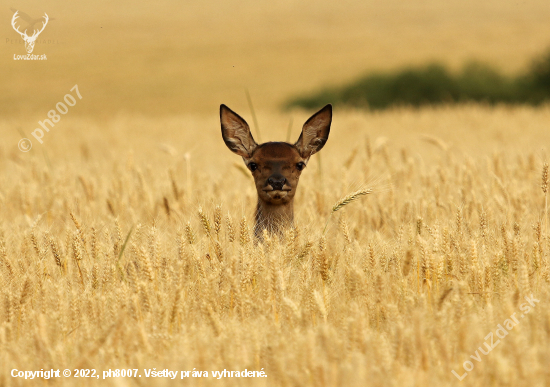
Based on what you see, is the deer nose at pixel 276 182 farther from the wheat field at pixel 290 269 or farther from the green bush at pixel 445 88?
the green bush at pixel 445 88

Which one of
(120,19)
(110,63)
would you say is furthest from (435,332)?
(120,19)

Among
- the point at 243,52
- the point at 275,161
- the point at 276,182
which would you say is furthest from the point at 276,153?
the point at 243,52

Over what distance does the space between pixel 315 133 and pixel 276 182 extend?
Answer: 740 mm

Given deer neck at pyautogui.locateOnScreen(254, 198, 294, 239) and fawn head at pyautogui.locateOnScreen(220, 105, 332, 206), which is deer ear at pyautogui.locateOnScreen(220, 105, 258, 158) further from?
deer neck at pyautogui.locateOnScreen(254, 198, 294, 239)

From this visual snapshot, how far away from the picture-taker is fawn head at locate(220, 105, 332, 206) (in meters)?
4.75

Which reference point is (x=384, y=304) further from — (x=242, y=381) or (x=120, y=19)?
(x=120, y=19)

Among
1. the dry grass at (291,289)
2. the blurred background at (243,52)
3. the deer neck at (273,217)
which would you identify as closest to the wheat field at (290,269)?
the dry grass at (291,289)

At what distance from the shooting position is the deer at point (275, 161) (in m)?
4.77

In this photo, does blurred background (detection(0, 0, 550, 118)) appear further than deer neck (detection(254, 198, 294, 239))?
Yes

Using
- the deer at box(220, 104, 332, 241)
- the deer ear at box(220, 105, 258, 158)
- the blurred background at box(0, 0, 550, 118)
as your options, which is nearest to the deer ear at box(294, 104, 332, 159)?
the deer at box(220, 104, 332, 241)

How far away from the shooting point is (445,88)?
953 inches

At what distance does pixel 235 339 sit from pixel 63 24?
83.9 meters

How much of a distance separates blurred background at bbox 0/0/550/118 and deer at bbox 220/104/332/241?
598 inches

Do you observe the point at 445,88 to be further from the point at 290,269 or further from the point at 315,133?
the point at 290,269
